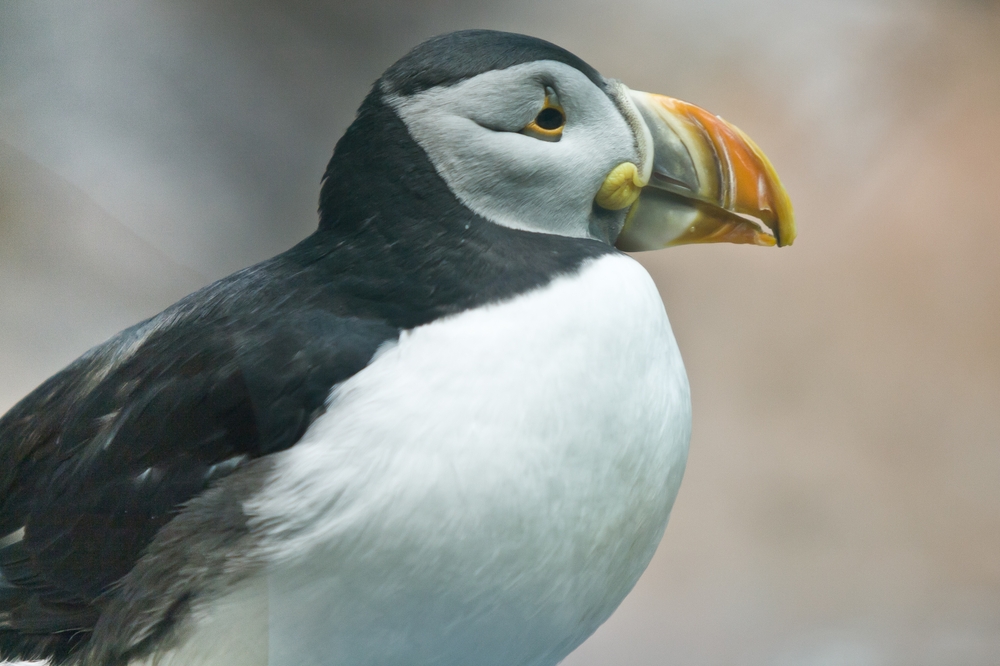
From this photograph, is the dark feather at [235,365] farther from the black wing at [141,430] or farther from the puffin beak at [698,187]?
the puffin beak at [698,187]

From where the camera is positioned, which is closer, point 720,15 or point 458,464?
point 458,464

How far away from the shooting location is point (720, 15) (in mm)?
1063

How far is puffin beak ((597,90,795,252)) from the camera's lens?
934mm

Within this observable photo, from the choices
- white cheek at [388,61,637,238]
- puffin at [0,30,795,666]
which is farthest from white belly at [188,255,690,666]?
white cheek at [388,61,637,238]

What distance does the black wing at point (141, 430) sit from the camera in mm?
702

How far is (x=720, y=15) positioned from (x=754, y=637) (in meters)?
1.20

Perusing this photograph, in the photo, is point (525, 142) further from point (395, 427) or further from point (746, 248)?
point (746, 248)

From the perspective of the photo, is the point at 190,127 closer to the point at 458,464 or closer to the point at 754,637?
the point at 458,464

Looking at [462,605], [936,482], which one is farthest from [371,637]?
[936,482]

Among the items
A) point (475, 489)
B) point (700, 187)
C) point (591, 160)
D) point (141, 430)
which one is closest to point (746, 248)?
point (700, 187)

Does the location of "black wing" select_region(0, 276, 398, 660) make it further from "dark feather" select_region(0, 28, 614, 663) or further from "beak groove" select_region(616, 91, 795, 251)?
"beak groove" select_region(616, 91, 795, 251)

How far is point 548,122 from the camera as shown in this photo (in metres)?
→ 0.85

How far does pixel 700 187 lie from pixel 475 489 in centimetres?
45

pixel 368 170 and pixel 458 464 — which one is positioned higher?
pixel 368 170
